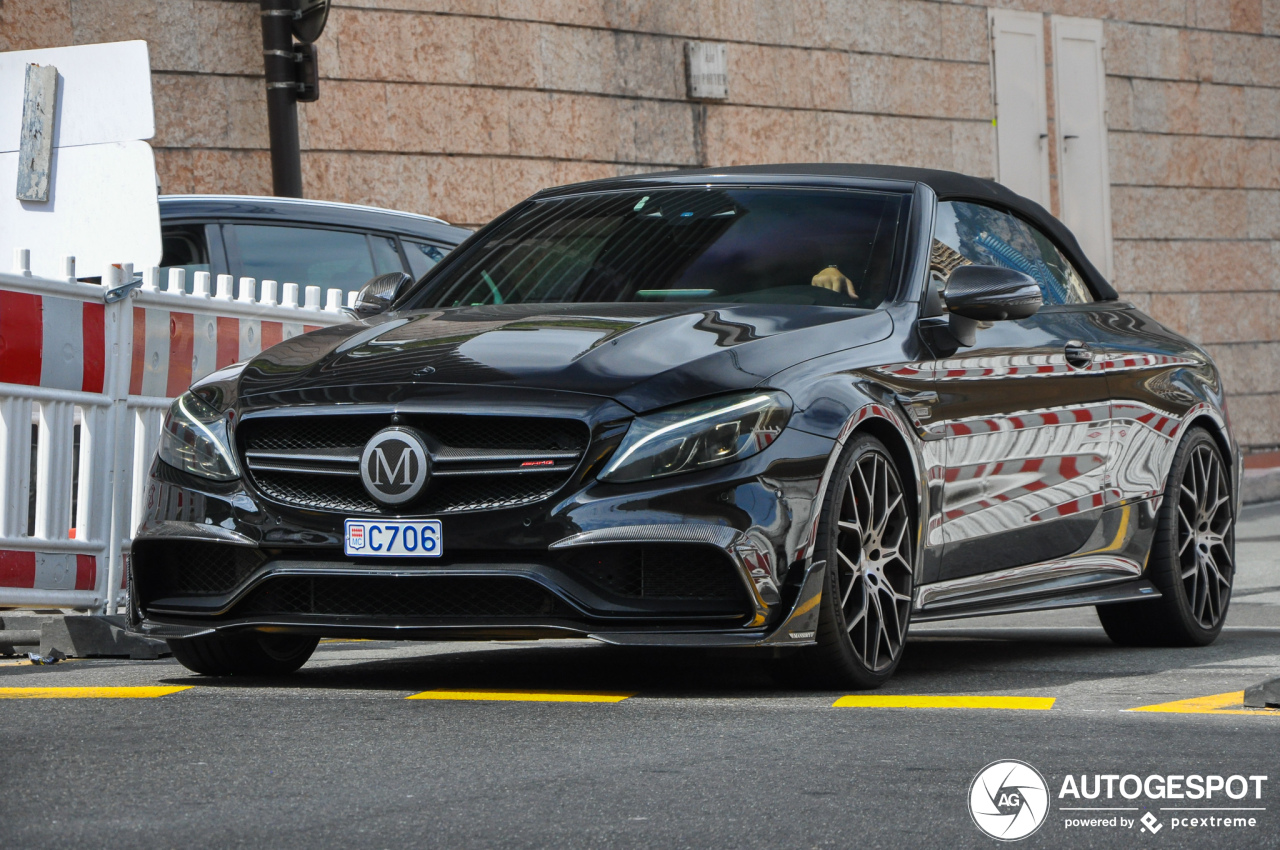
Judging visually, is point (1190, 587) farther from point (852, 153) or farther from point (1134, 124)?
point (1134, 124)

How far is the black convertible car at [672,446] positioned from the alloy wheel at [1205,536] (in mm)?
584

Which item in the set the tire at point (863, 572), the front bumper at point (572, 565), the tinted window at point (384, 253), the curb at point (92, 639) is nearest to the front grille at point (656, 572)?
the front bumper at point (572, 565)

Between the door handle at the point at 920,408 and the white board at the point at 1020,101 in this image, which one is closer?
the door handle at the point at 920,408

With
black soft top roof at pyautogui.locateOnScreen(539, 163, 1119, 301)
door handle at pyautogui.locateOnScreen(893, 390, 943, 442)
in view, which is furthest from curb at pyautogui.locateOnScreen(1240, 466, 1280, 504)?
door handle at pyautogui.locateOnScreen(893, 390, 943, 442)

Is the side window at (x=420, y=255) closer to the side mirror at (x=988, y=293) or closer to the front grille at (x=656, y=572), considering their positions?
the side mirror at (x=988, y=293)

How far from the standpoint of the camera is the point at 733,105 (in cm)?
1738

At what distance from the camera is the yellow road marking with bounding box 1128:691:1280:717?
5348 millimetres

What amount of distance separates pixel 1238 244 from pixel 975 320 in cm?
1572

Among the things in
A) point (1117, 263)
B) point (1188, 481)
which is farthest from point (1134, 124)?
point (1188, 481)

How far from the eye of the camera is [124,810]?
3.82 meters

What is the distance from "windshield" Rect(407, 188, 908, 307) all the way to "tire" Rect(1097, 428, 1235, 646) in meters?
1.70

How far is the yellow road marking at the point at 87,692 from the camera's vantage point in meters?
5.62

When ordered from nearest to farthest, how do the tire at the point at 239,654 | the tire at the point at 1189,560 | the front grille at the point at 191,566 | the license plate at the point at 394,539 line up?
1. the license plate at the point at 394,539
2. the front grille at the point at 191,566
3. the tire at the point at 239,654
4. the tire at the point at 1189,560

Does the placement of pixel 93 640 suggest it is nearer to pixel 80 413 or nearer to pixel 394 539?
pixel 80 413
